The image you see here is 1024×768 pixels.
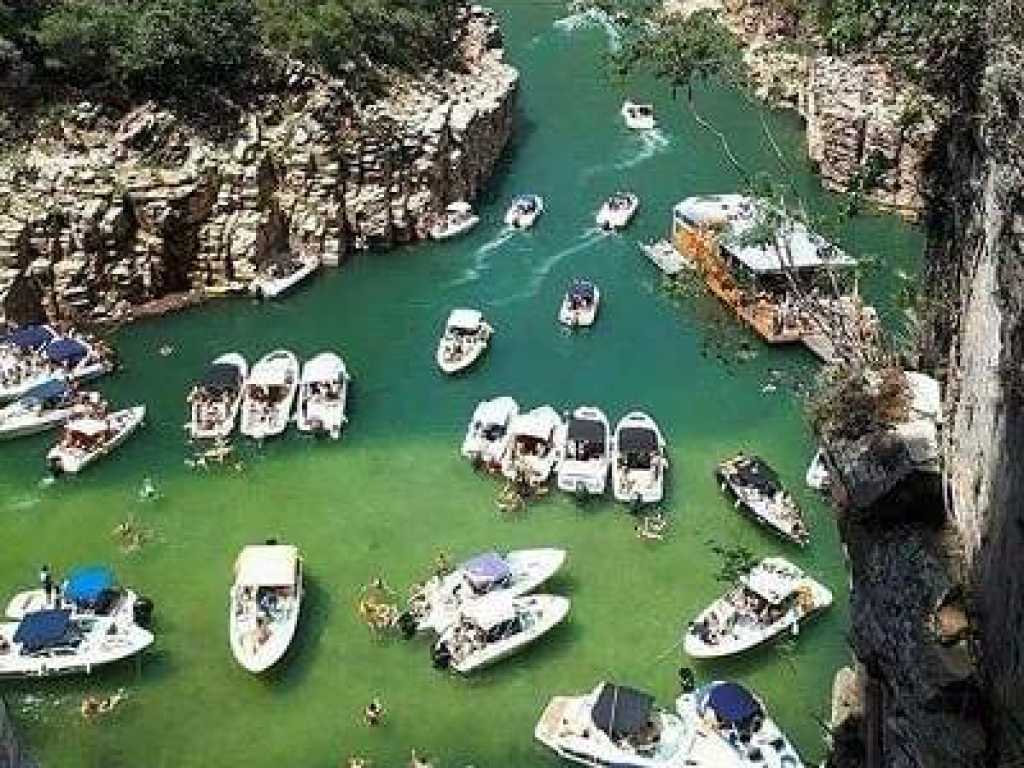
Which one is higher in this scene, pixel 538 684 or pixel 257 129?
pixel 257 129

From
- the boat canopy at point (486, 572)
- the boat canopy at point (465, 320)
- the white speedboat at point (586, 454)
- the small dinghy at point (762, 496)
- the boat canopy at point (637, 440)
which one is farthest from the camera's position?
the boat canopy at point (465, 320)

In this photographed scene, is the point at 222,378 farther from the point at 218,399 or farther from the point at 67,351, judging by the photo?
the point at 67,351

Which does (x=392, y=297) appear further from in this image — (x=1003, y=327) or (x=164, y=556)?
(x=1003, y=327)

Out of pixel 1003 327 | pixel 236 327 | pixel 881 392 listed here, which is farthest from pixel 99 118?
pixel 1003 327

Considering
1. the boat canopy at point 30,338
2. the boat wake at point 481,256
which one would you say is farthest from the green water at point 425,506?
the boat canopy at point 30,338

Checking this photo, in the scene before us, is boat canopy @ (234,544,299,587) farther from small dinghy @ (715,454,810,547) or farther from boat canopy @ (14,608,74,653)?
small dinghy @ (715,454,810,547)

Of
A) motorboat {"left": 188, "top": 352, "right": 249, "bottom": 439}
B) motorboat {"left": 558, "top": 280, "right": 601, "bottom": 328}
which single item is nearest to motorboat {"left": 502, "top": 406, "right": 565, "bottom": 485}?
motorboat {"left": 558, "top": 280, "right": 601, "bottom": 328}

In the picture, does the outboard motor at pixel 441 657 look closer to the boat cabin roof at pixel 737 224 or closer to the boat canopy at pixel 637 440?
the boat canopy at pixel 637 440
